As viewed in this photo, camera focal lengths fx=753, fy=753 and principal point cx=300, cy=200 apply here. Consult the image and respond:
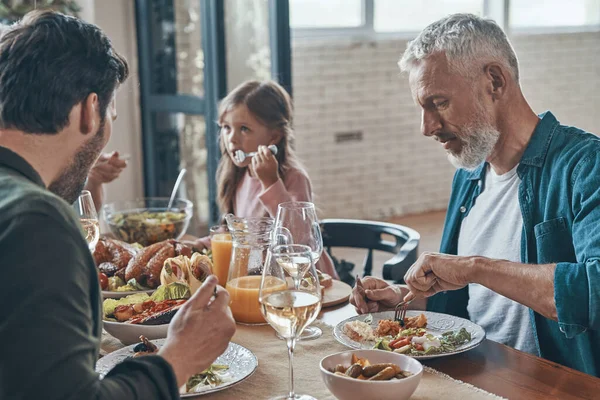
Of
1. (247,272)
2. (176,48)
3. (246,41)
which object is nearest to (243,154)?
(247,272)

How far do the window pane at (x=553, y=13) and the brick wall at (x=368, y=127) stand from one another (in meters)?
0.18

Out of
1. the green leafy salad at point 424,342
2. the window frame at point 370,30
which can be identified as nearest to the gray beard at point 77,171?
the green leafy salad at point 424,342

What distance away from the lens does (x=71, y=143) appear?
119cm

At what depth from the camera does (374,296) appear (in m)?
1.72

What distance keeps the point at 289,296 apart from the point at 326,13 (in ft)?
17.5

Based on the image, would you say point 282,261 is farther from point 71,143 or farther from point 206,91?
point 206,91

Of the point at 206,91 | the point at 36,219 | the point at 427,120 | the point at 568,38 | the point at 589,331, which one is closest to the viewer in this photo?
the point at 36,219

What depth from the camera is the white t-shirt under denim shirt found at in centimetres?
189

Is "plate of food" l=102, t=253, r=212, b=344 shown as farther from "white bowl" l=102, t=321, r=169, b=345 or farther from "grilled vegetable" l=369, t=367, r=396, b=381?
"grilled vegetable" l=369, t=367, r=396, b=381

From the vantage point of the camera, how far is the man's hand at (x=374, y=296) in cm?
172

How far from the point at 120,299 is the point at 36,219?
0.82m

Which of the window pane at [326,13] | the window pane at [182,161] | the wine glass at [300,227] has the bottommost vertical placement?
the window pane at [182,161]

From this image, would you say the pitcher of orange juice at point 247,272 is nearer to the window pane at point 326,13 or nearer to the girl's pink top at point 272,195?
the girl's pink top at point 272,195

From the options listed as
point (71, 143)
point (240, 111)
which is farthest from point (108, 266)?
point (240, 111)
